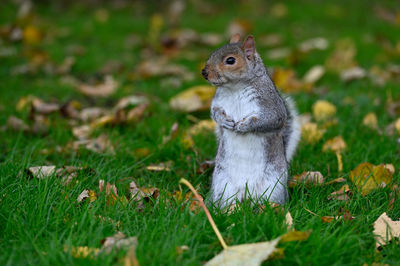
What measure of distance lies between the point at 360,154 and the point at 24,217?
2000 millimetres

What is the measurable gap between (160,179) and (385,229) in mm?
1224

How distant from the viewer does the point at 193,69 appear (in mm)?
5230

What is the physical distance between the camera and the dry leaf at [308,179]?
2422mm

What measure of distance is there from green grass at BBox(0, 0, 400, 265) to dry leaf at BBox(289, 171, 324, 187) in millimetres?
51

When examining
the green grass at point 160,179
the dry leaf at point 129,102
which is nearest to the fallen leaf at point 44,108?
the green grass at point 160,179

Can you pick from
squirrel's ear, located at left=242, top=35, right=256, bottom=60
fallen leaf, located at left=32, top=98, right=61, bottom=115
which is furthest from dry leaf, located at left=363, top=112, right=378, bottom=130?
fallen leaf, located at left=32, top=98, right=61, bottom=115

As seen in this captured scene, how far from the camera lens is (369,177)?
2.42 m

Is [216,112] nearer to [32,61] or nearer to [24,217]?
[24,217]

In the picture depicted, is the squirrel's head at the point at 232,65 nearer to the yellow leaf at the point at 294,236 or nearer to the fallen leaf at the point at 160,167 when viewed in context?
the fallen leaf at the point at 160,167

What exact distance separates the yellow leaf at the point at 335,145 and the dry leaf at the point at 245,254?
1474 millimetres

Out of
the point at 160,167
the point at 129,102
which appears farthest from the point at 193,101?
the point at 160,167

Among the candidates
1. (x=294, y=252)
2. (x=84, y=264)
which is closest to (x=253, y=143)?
(x=294, y=252)

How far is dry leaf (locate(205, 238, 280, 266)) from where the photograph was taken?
1.61 m

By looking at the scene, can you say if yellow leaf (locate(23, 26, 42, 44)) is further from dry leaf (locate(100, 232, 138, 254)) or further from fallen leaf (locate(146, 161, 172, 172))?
dry leaf (locate(100, 232, 138, 254))
